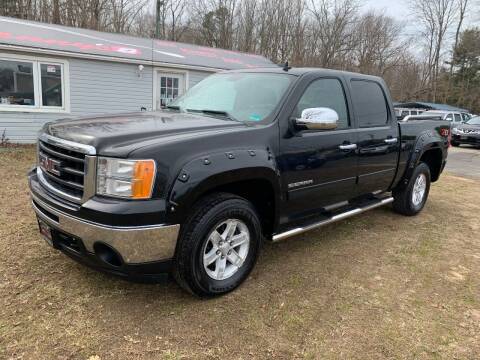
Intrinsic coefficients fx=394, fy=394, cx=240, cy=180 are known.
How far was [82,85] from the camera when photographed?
11.4 metres

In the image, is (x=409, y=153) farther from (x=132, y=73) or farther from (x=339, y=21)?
(x=339, y=21)

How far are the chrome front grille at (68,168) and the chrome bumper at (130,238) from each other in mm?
193

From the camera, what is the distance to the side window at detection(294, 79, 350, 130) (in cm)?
376

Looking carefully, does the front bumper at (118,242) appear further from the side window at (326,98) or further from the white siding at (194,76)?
the white siding at (194,76)

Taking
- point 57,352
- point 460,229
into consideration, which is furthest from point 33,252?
point 460,229

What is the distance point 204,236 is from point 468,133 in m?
19.5

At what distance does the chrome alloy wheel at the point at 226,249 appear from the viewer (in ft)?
10.2

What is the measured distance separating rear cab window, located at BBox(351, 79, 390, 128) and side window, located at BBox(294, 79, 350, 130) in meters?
0.23

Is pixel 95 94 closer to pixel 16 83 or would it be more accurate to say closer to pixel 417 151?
pixel 16 83

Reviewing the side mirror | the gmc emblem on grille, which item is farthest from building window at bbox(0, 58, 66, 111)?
the side mirror

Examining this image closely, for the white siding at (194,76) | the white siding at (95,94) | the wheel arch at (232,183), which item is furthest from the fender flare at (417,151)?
the white siding at (194,76)

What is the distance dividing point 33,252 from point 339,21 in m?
34.3

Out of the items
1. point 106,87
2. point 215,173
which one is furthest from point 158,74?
point 215,173

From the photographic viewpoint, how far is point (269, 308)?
10.2 feet
